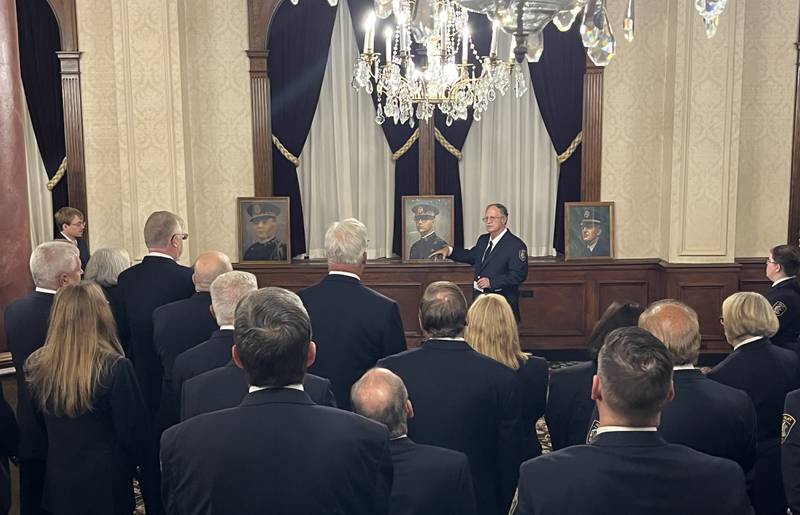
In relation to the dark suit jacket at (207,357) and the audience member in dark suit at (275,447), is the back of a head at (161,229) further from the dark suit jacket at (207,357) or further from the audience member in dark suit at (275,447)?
the audience member in dark suit at (275,447)

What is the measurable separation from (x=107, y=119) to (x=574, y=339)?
16.2 ft

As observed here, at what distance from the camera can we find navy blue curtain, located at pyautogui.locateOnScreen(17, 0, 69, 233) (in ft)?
26.2

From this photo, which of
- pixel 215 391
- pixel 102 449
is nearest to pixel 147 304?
pixel 102 449

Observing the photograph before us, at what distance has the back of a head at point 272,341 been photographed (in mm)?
2039

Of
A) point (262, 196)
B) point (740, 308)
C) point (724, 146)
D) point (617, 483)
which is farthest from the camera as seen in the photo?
point (262, 196)

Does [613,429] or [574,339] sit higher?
[613,429]

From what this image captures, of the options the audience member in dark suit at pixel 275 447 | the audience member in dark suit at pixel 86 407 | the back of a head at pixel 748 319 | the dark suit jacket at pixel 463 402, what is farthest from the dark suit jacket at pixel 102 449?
the back of a head at pixel 748 319

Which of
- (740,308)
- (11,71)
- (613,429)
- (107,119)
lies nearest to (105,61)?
(107,119)

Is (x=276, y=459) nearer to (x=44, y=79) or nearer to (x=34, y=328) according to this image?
(x=34, y=328)

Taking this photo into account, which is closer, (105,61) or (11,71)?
(11,71)

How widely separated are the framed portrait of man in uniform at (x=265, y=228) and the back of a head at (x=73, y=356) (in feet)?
16.2

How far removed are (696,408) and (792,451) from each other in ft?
1.72

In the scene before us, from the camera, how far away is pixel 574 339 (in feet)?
27.1

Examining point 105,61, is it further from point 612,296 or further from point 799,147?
point 799,147
